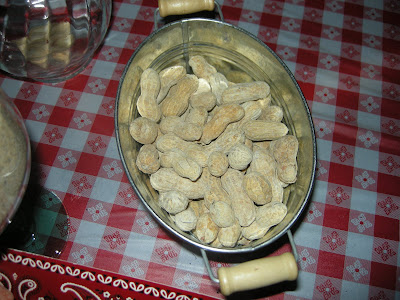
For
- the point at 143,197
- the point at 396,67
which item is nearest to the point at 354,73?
the point at 396,67

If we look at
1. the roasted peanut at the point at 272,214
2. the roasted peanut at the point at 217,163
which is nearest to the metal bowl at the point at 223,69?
the roasted peanut at the point at 272,214

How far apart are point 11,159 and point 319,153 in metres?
0.59

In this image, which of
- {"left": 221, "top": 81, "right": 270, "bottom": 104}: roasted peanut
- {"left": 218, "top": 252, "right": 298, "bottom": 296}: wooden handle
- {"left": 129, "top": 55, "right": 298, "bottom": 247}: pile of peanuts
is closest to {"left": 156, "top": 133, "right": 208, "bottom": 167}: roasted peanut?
{"left": 129, "top": 55, "right": 298, "bottom": 247}: pile of peanuts

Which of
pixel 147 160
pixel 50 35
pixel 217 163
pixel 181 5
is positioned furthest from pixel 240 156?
pixel 50 35

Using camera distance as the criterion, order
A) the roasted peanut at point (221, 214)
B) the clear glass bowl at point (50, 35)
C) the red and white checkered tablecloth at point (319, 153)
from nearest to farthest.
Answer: the roasted peanut at point (221, 214) → the red and white checkered tablecloth at point (319, 153) → the clear glass bowl at point (50, 35)

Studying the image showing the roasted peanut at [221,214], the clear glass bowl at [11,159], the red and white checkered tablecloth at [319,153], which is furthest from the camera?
the red and white checkered tablecloth at [319,153]

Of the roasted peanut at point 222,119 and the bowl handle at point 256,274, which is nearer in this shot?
the bowl handle at point 256,274

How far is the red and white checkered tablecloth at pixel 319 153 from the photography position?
0.68 metres

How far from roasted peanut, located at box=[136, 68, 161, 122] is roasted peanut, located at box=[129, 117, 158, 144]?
1.0 inches

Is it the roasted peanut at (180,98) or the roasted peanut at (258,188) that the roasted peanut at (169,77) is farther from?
the roasted peanut at (258,188)

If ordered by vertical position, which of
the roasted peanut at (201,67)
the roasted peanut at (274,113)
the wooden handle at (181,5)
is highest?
the wooden handle at (181,5)

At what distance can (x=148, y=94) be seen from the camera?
2.15 feet

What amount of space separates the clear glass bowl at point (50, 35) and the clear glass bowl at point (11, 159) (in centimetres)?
32

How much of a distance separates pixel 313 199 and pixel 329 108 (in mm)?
224
